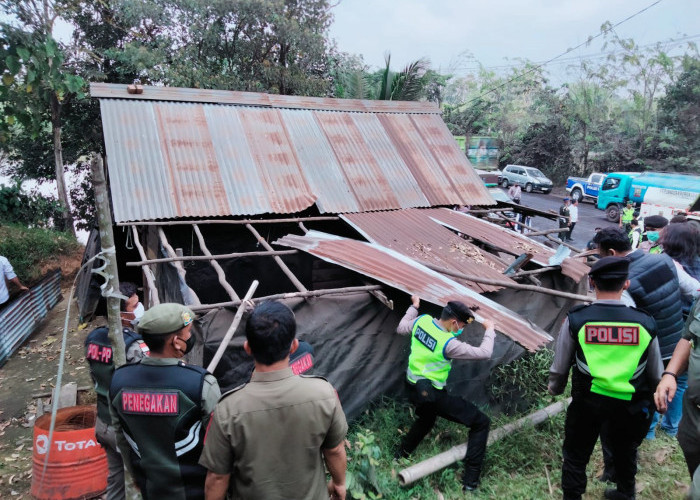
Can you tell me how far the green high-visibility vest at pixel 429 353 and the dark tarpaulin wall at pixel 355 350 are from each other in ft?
2.26

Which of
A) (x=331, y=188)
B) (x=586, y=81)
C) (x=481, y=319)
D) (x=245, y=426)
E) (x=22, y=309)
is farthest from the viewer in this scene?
(x=586, y=81)

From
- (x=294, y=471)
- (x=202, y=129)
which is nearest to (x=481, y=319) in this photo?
(x=294, y=471)

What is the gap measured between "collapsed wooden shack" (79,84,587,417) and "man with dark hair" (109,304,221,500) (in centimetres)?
143

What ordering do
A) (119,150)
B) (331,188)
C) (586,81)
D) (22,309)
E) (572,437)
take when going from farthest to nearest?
(586,81) < (22,309) < (331,188) < (119,150) < (572,437)

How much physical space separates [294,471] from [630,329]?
2.32m

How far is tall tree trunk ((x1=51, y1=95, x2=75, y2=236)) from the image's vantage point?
1383 cm

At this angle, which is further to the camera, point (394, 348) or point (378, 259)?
point (378, 259)

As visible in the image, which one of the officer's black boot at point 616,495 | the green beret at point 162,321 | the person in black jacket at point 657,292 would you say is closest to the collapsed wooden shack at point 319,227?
the person in black jacket at point 657,292

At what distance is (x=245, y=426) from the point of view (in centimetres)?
204

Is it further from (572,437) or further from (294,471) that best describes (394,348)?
(294,471)

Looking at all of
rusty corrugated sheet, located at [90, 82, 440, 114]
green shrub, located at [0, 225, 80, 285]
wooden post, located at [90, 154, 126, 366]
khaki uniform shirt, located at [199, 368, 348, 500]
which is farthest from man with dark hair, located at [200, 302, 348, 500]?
green shrub, located at [0, 225, 80, 285]

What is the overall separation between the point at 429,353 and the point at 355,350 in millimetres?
932

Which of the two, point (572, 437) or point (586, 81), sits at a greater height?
point (586, 81)

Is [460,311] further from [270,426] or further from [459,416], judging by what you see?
[270,426]
